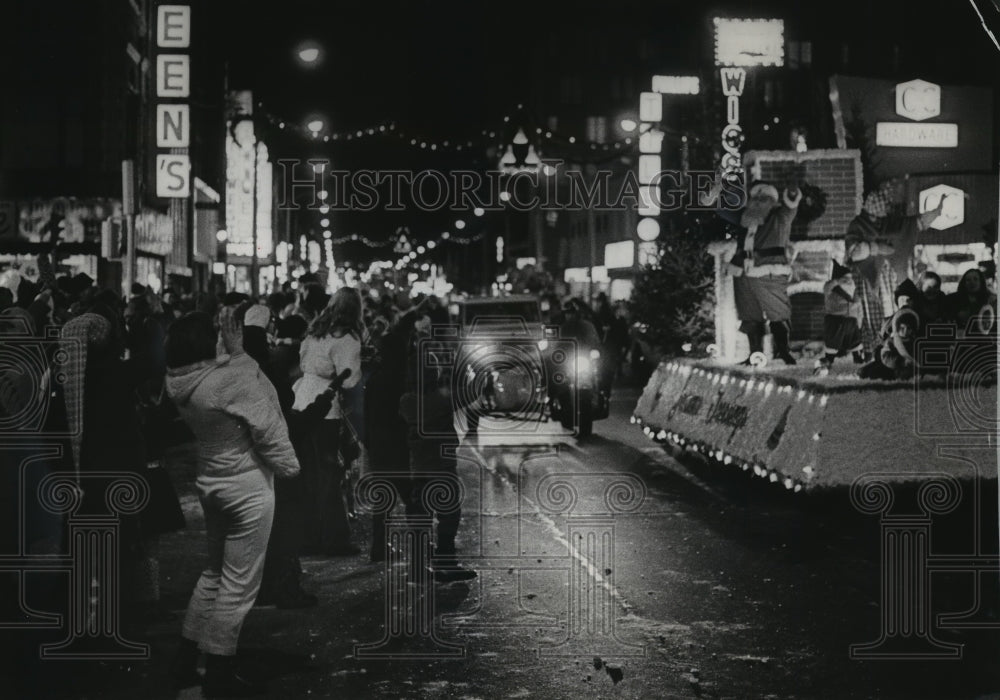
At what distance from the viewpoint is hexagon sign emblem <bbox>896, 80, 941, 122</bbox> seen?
2569 cm

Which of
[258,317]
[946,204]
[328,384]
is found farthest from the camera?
[946,204]

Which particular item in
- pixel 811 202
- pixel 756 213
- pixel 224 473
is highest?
pixel 811 202

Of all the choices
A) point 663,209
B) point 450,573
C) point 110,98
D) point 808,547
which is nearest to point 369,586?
point 450,573

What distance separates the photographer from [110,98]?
34938 millimetres

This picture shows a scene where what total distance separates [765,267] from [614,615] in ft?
21.7

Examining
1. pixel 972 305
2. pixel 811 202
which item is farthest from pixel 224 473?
pixel 811 202

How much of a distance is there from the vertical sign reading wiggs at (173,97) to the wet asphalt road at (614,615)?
65.8ft

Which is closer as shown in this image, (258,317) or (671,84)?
(258,317)

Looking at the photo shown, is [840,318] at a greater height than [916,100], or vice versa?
[916,100]

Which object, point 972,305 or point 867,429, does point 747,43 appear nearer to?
point 972,305

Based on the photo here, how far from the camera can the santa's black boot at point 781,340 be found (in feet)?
44.4

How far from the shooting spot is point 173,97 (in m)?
31.5

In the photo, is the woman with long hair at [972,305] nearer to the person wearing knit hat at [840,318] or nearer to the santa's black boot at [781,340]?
the person wearing knit hat at [840,318]

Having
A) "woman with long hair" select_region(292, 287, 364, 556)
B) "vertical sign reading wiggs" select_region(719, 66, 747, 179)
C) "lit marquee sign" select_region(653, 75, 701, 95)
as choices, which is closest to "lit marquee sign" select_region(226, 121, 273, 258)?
"lit marquee sign" select_region(653, 75, 701, 95)
